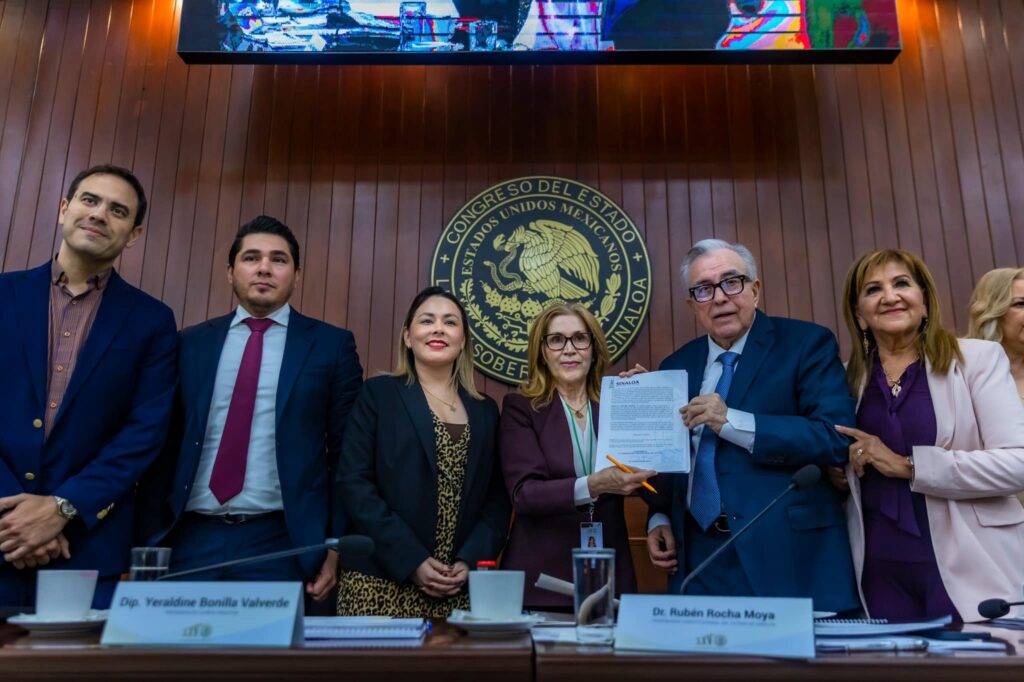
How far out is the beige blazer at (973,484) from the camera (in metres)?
1.82

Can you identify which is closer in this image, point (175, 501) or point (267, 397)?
point (175, 501)

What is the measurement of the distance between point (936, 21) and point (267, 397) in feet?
11.6

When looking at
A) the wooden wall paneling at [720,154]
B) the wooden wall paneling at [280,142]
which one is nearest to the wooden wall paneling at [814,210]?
the wooden wall paneling at [720,154]

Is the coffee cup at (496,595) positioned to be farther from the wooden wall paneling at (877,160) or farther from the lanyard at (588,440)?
the wooden wall paneling at (877,160)

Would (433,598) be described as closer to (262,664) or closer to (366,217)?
(262,664)

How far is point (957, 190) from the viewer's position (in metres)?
3.55

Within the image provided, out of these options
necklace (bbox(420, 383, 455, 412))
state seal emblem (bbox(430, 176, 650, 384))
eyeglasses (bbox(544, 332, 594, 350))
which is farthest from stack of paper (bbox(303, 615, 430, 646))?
state seal emblem (bbox(430, 176, 650, 384))

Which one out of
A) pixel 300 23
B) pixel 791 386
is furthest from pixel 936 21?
pixel 300 23

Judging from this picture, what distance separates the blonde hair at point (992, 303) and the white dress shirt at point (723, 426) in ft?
3.19

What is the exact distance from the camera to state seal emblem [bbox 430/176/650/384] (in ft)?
11.1

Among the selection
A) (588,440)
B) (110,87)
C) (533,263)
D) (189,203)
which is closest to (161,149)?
(189,203)

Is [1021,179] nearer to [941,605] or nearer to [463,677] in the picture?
[941,605]

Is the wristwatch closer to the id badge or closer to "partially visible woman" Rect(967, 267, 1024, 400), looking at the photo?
the id badge

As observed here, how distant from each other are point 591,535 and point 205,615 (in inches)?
46.6
